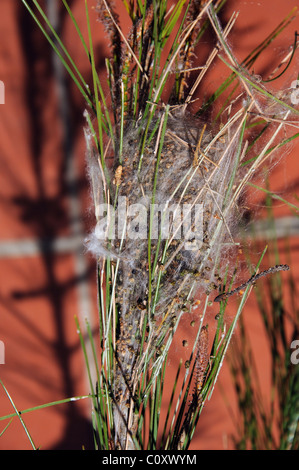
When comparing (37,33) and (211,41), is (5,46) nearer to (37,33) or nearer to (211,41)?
(37,33)

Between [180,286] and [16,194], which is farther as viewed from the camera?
[16,194]

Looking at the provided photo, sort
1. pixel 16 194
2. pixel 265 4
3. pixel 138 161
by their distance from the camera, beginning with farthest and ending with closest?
1. pixel 16 194
2. pixel 265 4
3. pixel 138 161

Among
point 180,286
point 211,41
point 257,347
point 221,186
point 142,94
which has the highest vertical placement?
point 211,41

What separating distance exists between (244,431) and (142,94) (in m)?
0.70

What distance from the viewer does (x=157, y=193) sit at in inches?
13.7

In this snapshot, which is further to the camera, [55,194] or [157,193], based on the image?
[55,194]

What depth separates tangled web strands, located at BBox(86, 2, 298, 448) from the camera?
1.12ft

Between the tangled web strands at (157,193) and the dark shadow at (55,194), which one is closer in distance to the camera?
the tangled web strands at (157,193)

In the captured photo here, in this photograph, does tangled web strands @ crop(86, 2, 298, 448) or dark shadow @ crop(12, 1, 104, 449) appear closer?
tangled web strands @ crop(86, 2, 298, 448)

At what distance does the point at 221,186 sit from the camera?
1.18 ft

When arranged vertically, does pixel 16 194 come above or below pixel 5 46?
below

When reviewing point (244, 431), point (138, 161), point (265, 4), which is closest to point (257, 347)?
point (244, 431)

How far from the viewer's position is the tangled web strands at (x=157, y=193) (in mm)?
341

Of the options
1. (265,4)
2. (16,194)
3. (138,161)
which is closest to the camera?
(138,161)
